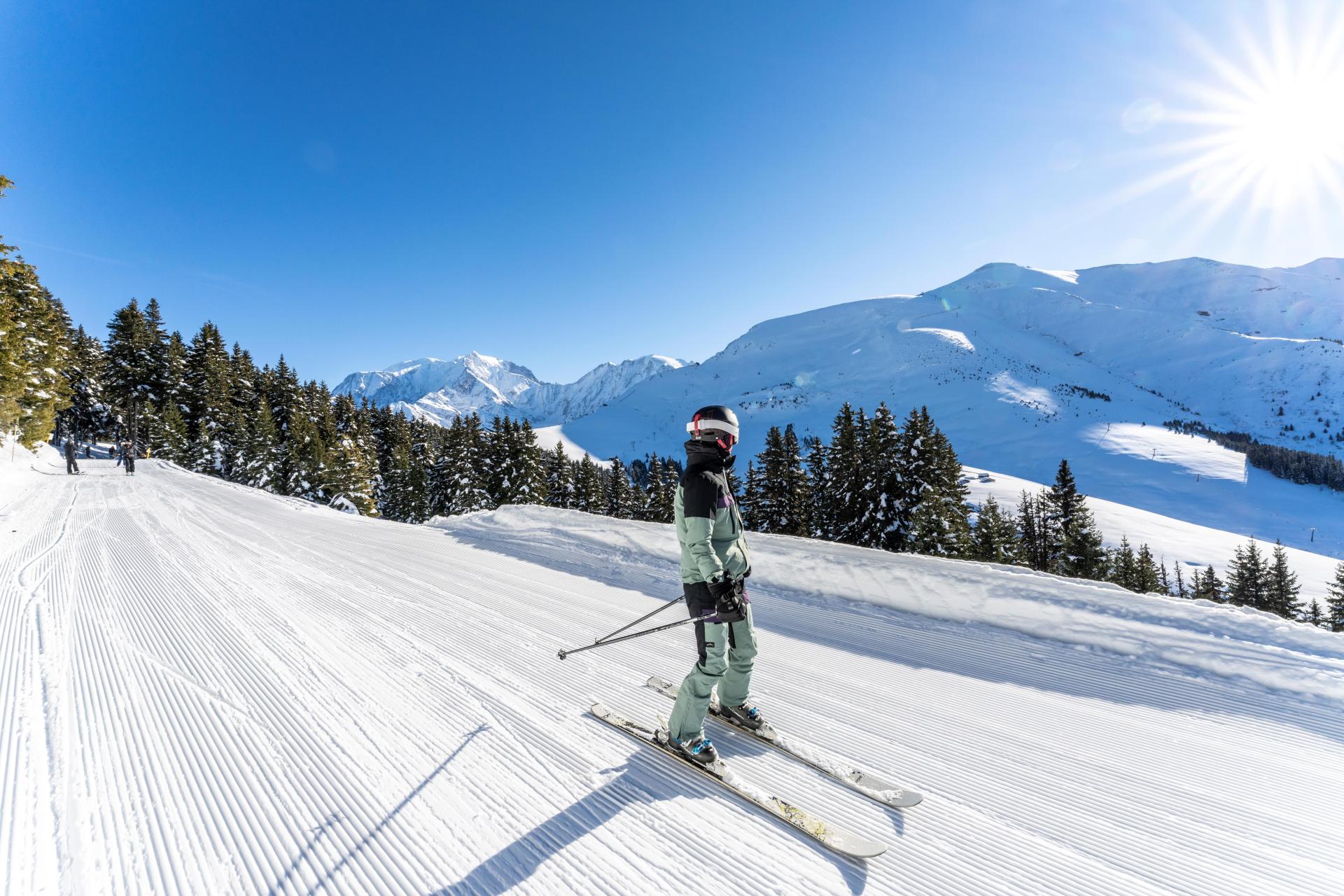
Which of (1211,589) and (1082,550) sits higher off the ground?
(1082,550)

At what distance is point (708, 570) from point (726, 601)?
279 mm

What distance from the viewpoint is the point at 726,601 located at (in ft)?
11.9

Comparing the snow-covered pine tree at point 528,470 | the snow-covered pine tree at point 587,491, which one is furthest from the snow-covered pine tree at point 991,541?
the snow-covered pine tree at point 528,470

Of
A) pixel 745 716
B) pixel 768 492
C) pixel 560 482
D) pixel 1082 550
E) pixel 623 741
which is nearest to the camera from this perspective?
pixel 623 741

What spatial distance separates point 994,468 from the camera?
15012cm

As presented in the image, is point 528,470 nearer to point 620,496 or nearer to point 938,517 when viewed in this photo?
point 620,496

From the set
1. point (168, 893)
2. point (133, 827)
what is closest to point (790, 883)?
point (168, 893)

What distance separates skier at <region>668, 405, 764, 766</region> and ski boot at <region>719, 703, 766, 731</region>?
2 centimetres

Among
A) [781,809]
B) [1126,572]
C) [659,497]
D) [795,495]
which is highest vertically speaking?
[795,495]

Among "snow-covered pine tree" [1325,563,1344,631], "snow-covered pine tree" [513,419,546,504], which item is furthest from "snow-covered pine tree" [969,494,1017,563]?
"snow-covered pine tree" [513,419,546,504]

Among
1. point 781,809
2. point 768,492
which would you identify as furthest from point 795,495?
point 781,809

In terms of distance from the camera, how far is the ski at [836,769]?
3301mm

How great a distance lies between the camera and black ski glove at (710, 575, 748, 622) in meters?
3.64

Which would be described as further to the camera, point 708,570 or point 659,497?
point 659,497
